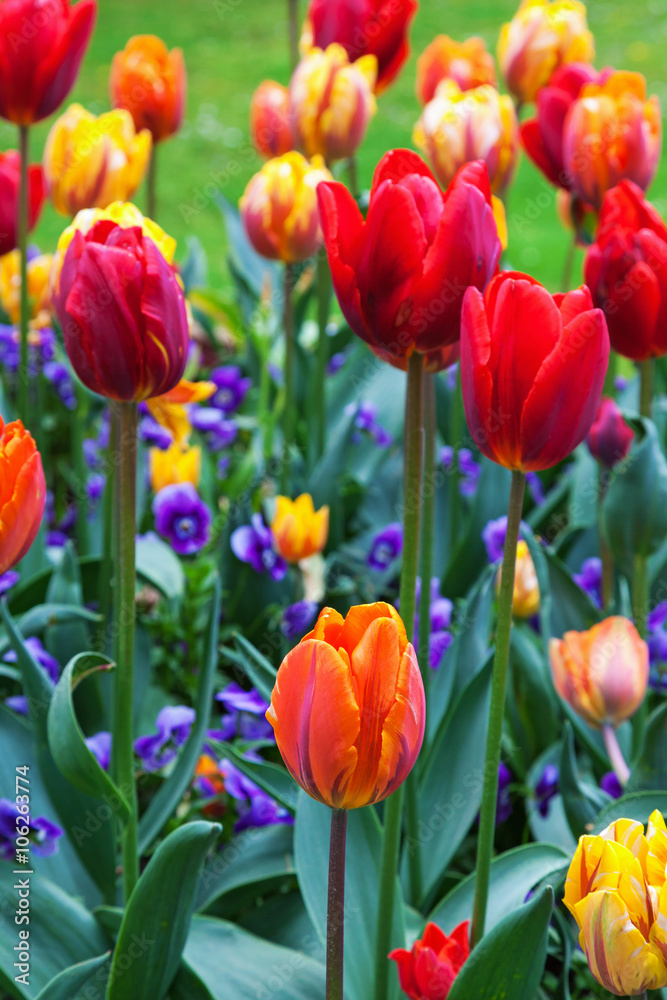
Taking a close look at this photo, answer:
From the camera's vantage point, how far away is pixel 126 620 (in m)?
1.02

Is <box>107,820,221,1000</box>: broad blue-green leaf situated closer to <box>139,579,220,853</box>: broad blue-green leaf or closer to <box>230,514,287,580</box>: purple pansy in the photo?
<box>139,579,220,853</box>: broad blue-green leaf

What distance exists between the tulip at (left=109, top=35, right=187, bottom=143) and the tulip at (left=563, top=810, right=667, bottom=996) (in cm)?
177

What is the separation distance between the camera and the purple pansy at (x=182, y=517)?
64.2 inches

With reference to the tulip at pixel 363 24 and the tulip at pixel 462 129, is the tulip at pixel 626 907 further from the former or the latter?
the tulip at pixel 363 24

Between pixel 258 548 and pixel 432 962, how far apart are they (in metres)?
0.87

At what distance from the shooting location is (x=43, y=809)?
4.27 ft

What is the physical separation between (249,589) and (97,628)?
0.31m

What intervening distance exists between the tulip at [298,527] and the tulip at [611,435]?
1.38ft

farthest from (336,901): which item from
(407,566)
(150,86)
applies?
(150,86)

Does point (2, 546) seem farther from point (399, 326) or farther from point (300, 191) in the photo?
point (300, 191)

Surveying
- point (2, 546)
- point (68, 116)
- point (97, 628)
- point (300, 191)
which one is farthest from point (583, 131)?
point (2, 546)

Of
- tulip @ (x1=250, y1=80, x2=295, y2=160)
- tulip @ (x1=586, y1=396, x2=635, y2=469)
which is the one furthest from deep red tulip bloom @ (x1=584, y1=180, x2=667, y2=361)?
tulip @ (x1=250, y1=80, x2=295, y2=160)

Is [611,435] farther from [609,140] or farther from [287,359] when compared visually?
[287,359]

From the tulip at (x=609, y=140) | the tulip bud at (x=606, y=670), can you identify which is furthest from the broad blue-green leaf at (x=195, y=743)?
the tulip at (x=609, y=140)
